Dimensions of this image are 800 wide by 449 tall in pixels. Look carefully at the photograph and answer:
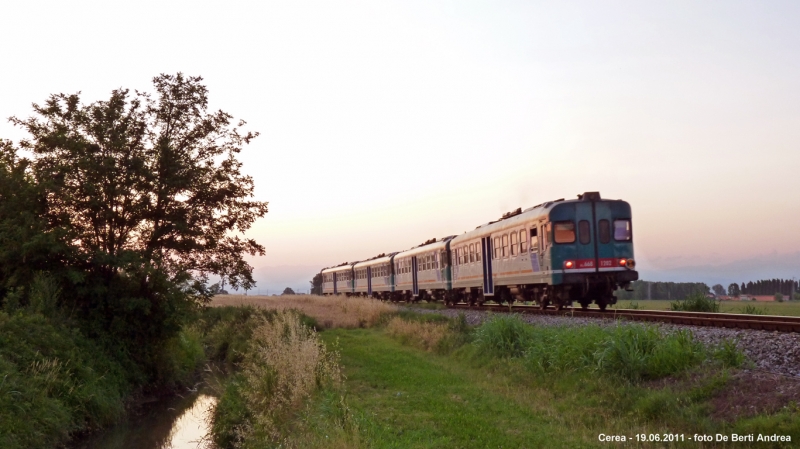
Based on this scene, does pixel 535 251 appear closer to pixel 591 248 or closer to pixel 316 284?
pixel 591 248

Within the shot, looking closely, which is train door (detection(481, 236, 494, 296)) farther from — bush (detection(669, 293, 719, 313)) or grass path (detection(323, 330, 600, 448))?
grass path (detection(323, 330, 600, 448))

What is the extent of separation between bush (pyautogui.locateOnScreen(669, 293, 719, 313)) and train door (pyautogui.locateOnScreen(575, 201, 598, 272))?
313 cm

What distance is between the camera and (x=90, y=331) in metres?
19.2

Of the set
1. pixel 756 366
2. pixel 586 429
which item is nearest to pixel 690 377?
pixel 756 366

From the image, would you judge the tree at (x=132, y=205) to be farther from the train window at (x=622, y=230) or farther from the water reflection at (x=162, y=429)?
the train window at (x=622, y=230)

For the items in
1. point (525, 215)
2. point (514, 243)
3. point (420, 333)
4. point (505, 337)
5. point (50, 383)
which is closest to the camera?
point (50, 383)

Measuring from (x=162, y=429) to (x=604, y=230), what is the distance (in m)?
13.3

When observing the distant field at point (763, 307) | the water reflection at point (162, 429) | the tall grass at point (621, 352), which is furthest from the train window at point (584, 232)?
the water reflection at point (162, 429)

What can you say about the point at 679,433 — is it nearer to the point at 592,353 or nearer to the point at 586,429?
the point at 586,429

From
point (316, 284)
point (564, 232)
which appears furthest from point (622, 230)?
point (316, 284)

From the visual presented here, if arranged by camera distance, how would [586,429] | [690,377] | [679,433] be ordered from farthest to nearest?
[690,377] < [586,429] < [679,433]

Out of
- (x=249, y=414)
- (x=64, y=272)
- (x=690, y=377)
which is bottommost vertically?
(x=249, y=414)

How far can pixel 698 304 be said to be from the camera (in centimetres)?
2038

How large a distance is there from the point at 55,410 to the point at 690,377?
38.4ft
